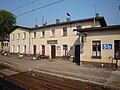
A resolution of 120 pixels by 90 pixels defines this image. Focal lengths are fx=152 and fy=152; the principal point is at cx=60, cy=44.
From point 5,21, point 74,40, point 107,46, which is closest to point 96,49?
point 107,46

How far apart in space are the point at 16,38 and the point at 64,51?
55.1ft

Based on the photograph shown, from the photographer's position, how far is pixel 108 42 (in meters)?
16.0

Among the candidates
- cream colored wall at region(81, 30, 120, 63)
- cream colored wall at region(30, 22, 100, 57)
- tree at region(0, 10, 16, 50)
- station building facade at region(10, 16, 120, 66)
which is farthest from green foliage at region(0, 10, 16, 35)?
cream colored wall at region(81, 30, 120, 63)

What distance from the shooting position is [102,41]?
54.0 feet

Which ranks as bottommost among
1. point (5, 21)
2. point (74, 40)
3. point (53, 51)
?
point (53, 51)

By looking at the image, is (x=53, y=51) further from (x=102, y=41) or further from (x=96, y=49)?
(x=102, y=41)

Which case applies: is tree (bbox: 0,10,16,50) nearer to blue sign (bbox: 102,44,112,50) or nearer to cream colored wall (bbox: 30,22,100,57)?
cream colored wall (bbox: 30,22,100,57)

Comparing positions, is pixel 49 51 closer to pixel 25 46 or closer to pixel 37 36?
pixel 37 36

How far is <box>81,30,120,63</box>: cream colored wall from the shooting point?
1569 cm

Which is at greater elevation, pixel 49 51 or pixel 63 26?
pixel 63 26

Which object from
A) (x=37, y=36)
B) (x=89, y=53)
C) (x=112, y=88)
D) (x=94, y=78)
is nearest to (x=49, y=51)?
(x=37, y=36)

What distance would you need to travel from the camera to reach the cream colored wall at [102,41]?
1569 cm

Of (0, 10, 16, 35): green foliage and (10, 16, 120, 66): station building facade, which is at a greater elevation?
(0, 10, 16, 35): green foliage

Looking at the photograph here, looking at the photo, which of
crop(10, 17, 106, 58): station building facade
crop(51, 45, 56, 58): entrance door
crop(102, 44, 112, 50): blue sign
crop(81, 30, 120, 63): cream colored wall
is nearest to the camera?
crop(81, 30, 120, 63): cream colored wall
